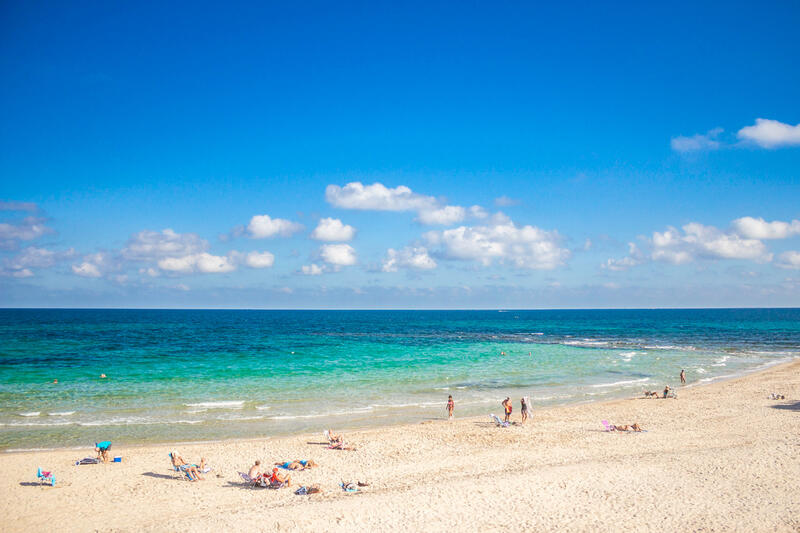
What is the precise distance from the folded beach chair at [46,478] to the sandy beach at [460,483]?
0.22 metres

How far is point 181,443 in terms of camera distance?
2009cm

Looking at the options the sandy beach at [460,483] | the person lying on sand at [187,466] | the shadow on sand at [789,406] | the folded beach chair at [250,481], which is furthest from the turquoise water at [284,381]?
the shadow on sand at [789,406]

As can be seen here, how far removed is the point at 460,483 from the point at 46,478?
13048 millimetres

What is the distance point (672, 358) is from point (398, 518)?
4683 cm

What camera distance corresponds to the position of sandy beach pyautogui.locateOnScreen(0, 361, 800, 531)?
1210 cm

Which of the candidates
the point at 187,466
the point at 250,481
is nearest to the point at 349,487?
the point at 250,481

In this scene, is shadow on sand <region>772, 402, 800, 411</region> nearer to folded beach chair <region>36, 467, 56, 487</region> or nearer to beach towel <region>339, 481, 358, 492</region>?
beach towel <region>339, 481, 358, 492</region>

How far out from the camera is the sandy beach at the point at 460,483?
12102 millimetres

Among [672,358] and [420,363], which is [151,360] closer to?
[420,363]

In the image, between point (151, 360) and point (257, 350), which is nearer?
point (151, 360)

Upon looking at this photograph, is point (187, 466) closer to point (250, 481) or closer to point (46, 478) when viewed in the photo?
point (250, 481)

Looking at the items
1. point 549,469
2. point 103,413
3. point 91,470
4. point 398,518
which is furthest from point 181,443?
point 549,469

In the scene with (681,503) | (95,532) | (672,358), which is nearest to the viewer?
(95,532)

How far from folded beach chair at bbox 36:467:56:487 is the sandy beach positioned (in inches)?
8.8
